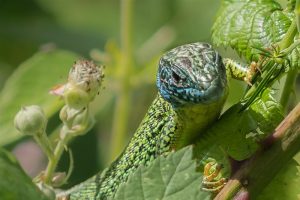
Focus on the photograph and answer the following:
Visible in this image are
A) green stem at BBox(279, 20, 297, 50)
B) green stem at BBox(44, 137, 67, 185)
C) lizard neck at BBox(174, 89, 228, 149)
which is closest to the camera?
green stem at BBox(279, 20, 297, 50)

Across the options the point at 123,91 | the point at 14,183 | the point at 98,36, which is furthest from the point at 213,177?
the point at 98,36

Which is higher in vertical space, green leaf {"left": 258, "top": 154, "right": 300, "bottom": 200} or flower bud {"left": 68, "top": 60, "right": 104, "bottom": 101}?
flower bud {"left": 68, "top": 60, "right": 104, "bottom": 101}

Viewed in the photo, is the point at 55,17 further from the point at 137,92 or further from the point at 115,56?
the point at 115,56

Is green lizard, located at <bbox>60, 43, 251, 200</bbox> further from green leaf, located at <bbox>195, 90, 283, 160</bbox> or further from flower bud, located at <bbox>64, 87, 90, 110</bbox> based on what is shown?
flower bud, located at <bbox>64, 87, 90, 110</bbox>

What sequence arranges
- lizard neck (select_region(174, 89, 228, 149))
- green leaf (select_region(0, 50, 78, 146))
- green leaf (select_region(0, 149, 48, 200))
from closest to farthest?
green leaf (select_region(0, 149, 48, 200)), lizard neck (select_region(174, 89, 228, 149)), green leaf (select_region(0, 50, 78, 146))

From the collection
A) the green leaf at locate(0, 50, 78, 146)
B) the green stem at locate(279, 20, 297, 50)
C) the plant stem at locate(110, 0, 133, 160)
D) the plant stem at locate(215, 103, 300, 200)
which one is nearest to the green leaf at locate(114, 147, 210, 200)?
the plant stem at locate(215, 103, 300, 200)

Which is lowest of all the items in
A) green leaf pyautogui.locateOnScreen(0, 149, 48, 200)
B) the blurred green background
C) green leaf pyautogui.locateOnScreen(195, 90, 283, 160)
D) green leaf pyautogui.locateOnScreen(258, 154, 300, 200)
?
the blurred green background

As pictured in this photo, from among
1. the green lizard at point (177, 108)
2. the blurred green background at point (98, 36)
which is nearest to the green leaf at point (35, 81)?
the blurred green background at point (98, 36)

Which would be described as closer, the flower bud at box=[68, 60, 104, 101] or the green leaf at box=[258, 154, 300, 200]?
the green leaf at box=[258, 154, 300, 200]
